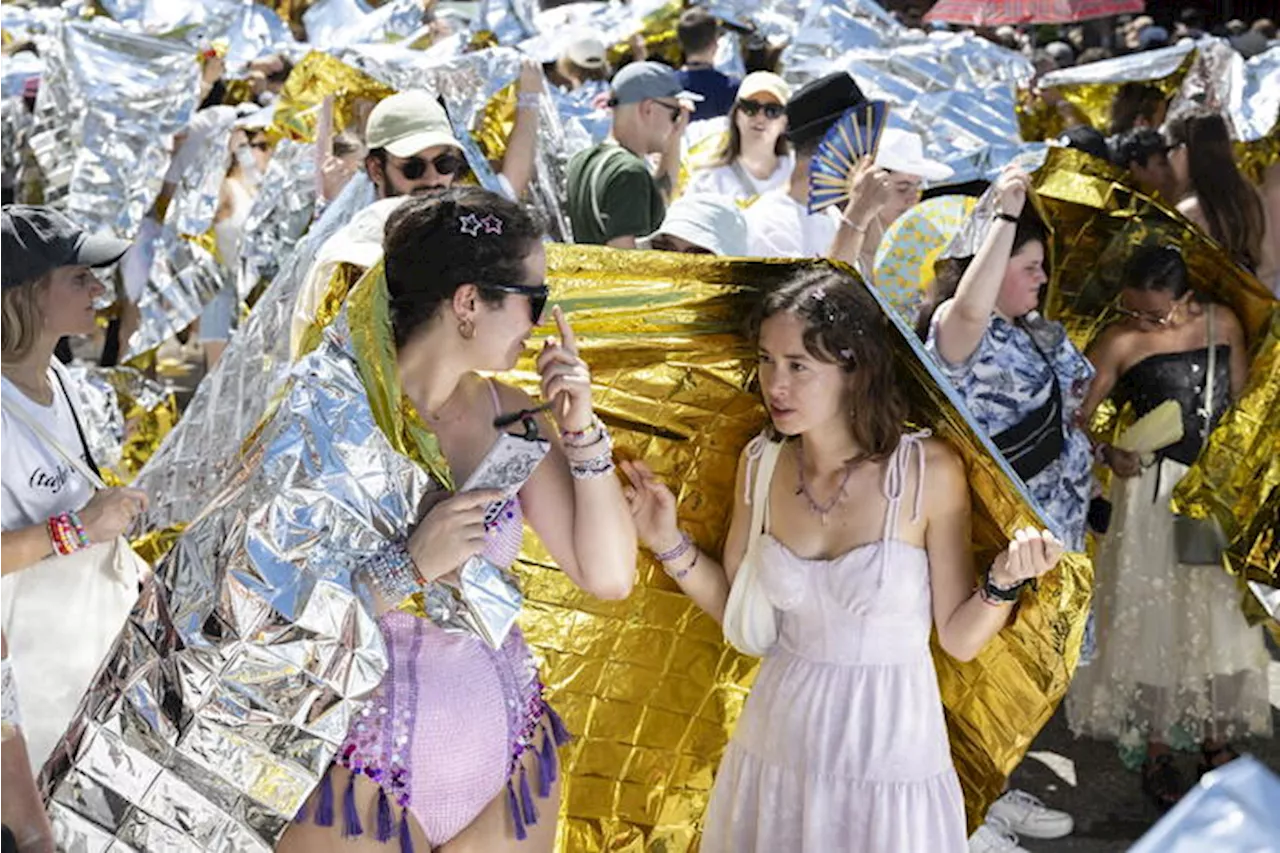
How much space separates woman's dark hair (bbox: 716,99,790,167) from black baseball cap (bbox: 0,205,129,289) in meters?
3.27

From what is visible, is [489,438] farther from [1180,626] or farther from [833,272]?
[1180,626]

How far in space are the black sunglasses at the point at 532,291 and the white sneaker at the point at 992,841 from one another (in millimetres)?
2068

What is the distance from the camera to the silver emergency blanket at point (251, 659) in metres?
2.56

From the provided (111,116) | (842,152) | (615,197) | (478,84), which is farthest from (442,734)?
(111,116)

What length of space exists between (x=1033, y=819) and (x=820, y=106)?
2.24 meters

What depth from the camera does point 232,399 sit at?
4805mm

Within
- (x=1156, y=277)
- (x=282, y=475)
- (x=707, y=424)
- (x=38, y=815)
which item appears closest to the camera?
(x=38, y=815)

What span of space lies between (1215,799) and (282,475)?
177 centimetres

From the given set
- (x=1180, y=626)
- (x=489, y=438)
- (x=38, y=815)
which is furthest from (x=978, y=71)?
(x=38, y=815)

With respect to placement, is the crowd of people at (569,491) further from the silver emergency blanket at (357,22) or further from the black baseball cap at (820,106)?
the silver emergency blanket at (357,22)

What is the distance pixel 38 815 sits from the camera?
242 centimetres

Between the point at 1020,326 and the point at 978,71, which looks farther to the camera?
the point at 978,71

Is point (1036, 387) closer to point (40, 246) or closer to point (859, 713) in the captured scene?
point (859, 713)

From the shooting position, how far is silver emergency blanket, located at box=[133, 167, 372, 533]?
459 cm
